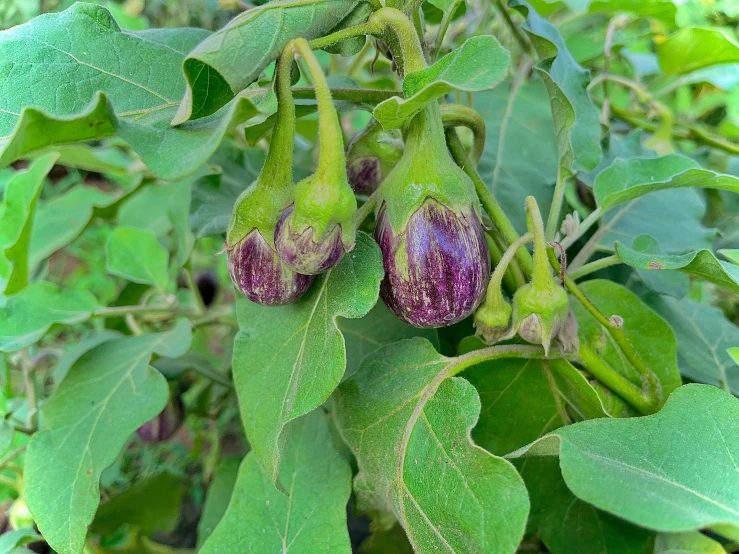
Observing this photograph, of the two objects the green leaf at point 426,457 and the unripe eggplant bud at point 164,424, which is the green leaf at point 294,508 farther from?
the unripe eggplant bud at point 164,424

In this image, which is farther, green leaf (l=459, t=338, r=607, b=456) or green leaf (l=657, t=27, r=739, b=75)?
green leaf (l=657, t=27, r=739, b=75)

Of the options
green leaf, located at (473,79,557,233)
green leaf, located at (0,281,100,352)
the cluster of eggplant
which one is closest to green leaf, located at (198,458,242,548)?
green leaf, located at (0,281,100,352)

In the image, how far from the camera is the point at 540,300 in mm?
501

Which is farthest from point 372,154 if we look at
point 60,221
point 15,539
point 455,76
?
point 60,221

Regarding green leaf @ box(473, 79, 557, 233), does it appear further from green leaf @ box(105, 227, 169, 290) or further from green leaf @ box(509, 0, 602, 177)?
green leaf @ box(105, 227, 169, 290)

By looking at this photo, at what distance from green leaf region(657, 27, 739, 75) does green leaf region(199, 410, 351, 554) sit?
0.77m

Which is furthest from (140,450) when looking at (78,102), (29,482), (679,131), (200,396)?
(679,131)

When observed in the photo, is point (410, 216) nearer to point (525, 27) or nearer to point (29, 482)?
point (525, 27)

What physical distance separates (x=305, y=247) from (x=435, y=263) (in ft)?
0.34

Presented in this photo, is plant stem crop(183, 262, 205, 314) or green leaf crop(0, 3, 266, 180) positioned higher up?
green leaf crop(0, 3, 266, 180)

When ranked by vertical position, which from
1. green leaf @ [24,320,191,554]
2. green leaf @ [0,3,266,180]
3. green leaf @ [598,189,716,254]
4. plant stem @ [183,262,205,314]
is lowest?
plant stem @ [183,262,205,314]

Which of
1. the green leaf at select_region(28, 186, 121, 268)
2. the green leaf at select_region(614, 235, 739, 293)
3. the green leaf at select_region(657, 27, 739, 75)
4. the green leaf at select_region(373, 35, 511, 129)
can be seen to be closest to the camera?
the green leaf at select_region(373, 35, 511, 129)

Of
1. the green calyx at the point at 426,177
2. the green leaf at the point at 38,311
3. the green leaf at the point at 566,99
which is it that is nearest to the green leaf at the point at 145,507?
the green leaf at the point at 38,311

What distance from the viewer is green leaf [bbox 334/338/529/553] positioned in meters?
0.44
